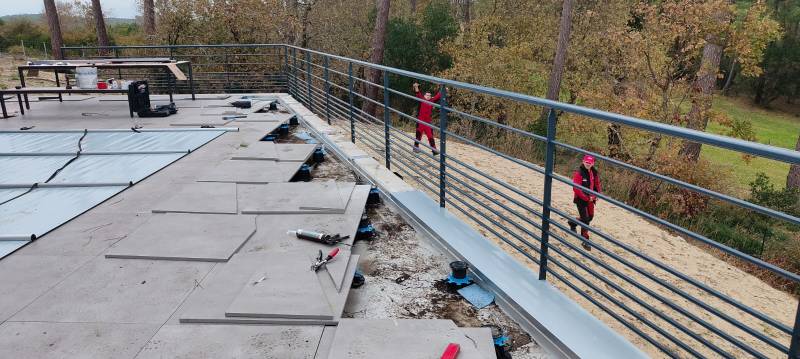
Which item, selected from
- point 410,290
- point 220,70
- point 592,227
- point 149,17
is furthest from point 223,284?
point 149,17

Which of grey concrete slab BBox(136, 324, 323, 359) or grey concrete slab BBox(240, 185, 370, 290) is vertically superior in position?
grey concrete slab BBox(240, 185, 370, 290)

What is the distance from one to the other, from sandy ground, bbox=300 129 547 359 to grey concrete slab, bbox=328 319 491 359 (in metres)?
0.27

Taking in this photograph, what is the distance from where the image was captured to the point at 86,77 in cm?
842

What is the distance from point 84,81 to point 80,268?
6.49 m

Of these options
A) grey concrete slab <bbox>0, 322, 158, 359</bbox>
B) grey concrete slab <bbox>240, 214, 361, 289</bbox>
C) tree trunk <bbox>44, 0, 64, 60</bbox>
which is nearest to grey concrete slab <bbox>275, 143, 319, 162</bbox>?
grey concrete slab <bbox>240, 214, 361, 289</bbox>

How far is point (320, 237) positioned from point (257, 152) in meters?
2.70

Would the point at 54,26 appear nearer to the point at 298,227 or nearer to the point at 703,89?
the point at 298,227

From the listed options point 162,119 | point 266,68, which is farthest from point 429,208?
point 266,68

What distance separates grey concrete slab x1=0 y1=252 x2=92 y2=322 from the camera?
2.79 metres

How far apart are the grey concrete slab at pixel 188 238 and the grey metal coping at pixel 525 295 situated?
1298 mm

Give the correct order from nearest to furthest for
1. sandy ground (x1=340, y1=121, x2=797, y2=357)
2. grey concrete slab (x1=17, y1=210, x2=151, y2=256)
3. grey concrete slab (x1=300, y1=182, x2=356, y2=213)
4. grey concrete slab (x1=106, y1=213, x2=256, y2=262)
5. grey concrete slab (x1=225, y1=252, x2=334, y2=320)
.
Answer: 1. grey concrete slab (x1=225, y1=252, x2=334, y2=320)
2. grey concrete slab (x1=106, y1=213, x2=256, y2=262)
3. grey concrete slab (x1=17, y1=210, x2=151, y2=256)
4. grey concrete slab (x1=300, y1=182, x2=356, y2=213)
5. sandy ground (x1=340, y1=121, x2=797, y2=357)

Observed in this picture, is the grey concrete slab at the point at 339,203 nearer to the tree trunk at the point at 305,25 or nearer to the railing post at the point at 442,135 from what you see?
the railing post at the point at 442,135

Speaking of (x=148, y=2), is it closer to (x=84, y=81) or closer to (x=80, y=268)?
(x=84, y=81)

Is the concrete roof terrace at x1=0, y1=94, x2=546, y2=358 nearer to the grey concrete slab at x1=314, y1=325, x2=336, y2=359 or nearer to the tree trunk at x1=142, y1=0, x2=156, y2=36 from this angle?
the grey concrete slab at x1=314, y1=325, x2=336, y2=359
